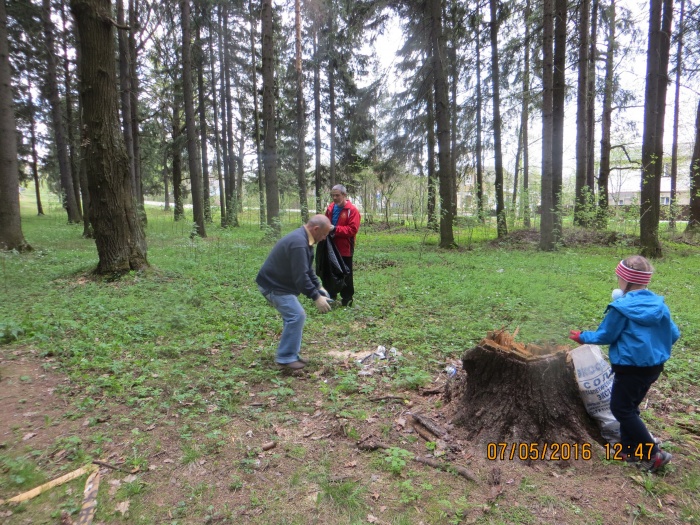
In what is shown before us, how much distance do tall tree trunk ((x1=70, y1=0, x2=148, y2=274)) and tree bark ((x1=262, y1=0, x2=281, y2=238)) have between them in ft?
18.4

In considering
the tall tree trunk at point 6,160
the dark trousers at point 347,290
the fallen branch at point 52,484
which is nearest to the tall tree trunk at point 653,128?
the dark trousers at point 347,290

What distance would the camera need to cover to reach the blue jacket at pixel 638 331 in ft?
8.32

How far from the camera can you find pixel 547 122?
12375 mm

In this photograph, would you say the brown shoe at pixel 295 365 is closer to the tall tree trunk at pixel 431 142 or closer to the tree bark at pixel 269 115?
the tree bark at pixel 269 115

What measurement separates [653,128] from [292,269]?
11.4 m

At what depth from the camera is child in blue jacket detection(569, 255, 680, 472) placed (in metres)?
2.54

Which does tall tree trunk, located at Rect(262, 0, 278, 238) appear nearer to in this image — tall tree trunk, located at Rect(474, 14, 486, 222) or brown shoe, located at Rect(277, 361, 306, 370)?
tall tree trunk, located at Rect(474, 14, 486, 222)

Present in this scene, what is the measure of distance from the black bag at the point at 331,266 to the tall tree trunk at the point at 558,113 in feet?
29.6

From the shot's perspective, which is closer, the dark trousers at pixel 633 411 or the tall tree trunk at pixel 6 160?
the dark trousers at pixel 633 411

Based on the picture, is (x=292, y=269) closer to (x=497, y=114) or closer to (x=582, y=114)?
(x=582, y=114)

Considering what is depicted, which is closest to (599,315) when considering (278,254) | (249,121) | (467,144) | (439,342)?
(439,342)

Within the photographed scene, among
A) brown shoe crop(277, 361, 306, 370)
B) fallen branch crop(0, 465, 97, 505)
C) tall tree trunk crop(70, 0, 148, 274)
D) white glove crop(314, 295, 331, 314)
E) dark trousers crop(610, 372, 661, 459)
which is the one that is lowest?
fallen branch crop(0, 465, 97, 505)

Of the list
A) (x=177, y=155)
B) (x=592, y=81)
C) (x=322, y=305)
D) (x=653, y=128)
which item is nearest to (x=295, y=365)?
(x=322, y=305)

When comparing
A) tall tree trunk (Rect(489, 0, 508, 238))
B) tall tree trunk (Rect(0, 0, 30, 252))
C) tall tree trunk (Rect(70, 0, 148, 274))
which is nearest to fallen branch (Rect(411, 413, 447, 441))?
tall tree trunk (Rect(70, 0, 148, 274))
